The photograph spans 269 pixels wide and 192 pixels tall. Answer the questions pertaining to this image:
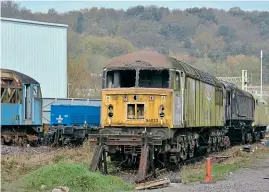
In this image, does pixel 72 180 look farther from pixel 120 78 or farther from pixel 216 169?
pixel 216 169

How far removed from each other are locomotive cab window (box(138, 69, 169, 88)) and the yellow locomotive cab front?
1.76 feet

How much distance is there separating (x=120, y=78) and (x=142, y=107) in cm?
129

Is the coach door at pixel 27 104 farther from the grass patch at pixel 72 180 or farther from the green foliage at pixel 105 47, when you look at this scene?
the green foliage at pixel 105 47

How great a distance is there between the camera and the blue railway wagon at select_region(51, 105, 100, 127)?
31.1 meters

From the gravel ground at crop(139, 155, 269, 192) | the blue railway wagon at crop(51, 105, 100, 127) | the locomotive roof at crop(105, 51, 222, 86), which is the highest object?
the locomotive roof at crop(105, 51, 222, 86)

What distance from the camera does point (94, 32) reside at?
195m

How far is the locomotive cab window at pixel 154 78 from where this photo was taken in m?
17.2

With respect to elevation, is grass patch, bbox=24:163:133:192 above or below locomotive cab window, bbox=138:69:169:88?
below

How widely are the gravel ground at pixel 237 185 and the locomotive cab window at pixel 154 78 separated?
353 cm

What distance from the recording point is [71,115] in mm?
31250

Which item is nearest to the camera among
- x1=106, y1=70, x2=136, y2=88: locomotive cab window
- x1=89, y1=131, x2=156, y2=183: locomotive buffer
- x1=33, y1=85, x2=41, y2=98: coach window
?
x1=89, y1=131, x2=156, y2=183: locomotive buffer

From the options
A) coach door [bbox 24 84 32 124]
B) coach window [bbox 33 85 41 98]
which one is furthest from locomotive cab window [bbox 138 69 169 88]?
coach window [bbox 33 85 41 98]

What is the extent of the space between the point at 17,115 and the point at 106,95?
1088cm

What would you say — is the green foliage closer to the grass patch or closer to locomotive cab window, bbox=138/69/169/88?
locomotive cab window, bbox=138/69/169/88
